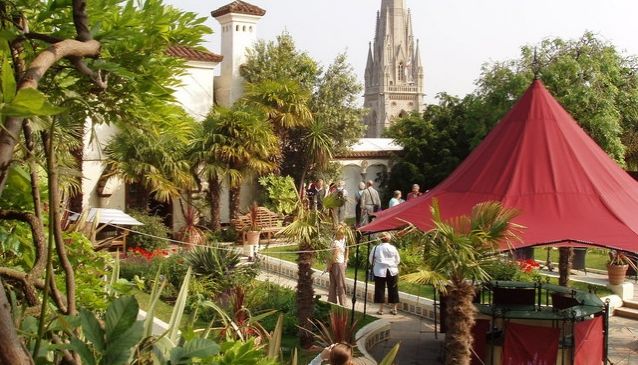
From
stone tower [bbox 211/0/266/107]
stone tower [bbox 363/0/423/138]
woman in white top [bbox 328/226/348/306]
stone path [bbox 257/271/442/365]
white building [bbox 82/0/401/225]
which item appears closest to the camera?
stone path [bbox 257/271/442/365]

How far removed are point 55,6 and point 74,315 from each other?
2.17 meters

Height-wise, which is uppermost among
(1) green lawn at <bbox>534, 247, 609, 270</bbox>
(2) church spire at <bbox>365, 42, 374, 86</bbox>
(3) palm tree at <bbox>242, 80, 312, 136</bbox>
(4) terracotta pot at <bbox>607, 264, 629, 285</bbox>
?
(2) church spire at <bbox>365, 42, 374, 86</bbox>

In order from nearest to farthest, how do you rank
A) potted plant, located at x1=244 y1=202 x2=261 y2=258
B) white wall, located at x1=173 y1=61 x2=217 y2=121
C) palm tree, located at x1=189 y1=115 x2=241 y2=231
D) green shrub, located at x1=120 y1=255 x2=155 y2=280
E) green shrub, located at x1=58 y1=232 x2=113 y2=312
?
green shrub, located at x1=58 y1=232 x2=113 y2=312 → green shrub, located at x1=120 y1=255 x2=155 y2=280 → potted plant, located at x1=244 y1=202 x2=261 y2=258 → palm tree, located at x1=189 y1=115 x2=241 y2=231 → white wall, located at x1=173 y1=61 x2=217 y2=121

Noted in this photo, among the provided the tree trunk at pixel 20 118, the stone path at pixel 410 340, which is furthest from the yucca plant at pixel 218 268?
the tree trunk at pixel 20 118

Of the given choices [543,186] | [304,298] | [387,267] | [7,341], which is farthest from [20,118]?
[387,267]

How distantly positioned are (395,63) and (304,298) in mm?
80807

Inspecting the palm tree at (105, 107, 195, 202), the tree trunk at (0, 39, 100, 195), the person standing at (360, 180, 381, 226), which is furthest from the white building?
the tree trunk at (0, 39, 100, 195)

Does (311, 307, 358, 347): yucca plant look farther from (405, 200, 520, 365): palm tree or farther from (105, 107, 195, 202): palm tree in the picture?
(105, 107, 195, 202): palm tree

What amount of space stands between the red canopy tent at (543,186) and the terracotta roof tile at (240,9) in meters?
15.8

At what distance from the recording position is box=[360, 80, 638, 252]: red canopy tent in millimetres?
8977

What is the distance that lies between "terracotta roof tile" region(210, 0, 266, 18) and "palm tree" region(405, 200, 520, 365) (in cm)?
1876

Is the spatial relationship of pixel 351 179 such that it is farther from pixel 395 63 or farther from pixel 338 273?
pixel 395 63

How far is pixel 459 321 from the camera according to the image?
25.7ft

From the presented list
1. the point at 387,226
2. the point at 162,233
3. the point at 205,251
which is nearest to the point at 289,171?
the point at 162,233
